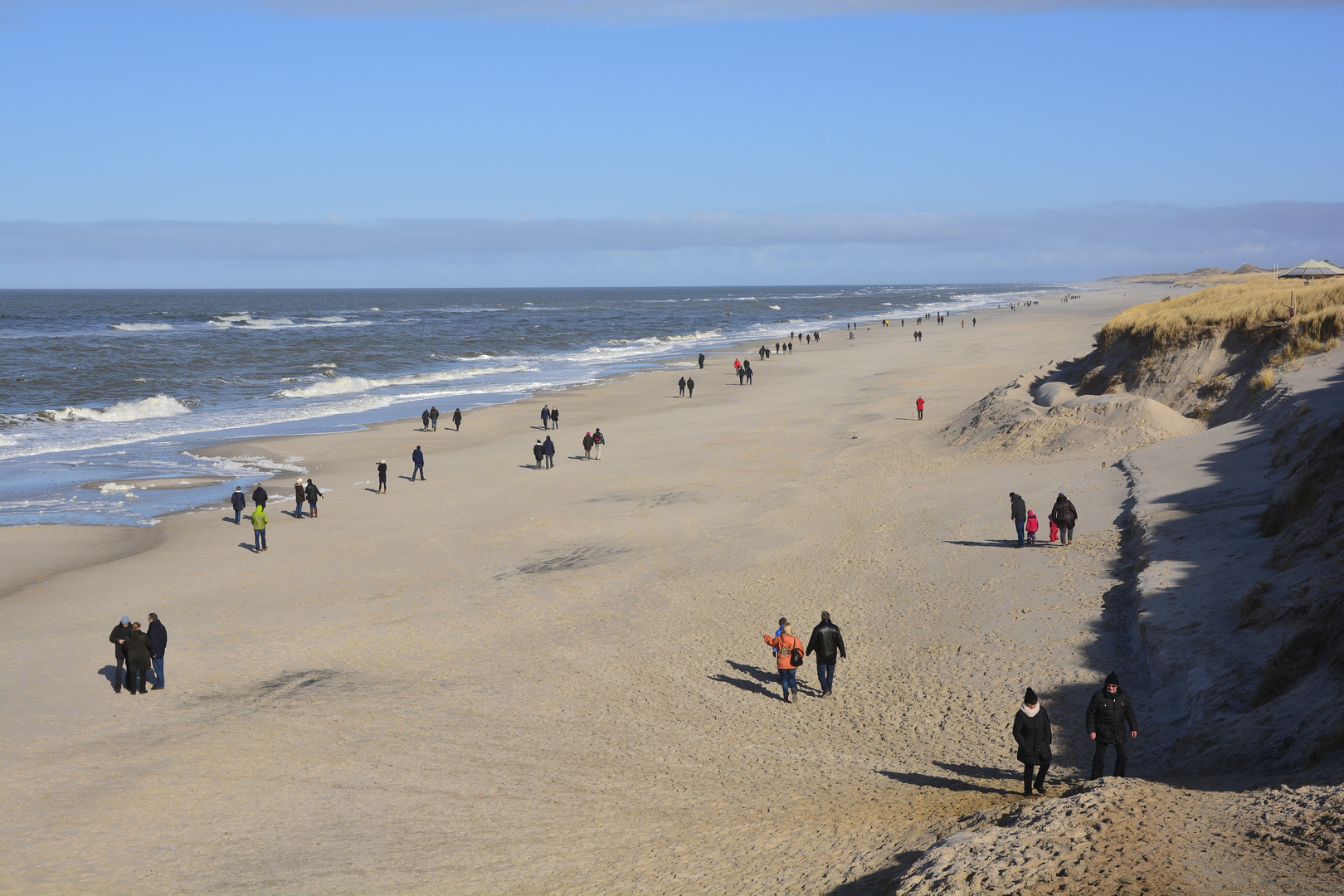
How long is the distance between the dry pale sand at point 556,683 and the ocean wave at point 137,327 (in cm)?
8558

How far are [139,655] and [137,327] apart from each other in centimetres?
10585

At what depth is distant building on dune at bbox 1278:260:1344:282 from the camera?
4266cm

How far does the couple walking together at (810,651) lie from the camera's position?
1297 centimetres

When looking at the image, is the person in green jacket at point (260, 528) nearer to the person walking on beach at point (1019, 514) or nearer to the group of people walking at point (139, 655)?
the group of people walking at point (139, 655)

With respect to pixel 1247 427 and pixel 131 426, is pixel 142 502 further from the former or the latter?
pixel 1247 427

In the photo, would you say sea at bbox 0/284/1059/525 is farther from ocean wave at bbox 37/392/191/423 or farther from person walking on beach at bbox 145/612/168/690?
person walking on beach at bbox 145/612/168/690

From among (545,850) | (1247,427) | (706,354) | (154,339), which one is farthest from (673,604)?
(154,339)

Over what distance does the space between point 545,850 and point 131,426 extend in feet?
127

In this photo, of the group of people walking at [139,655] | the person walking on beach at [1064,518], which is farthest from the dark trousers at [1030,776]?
the group of people walking at [139,655]

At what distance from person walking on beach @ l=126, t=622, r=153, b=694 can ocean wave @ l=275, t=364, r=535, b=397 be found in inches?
1536

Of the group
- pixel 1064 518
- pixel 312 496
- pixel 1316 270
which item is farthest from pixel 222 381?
pixel 1316 270

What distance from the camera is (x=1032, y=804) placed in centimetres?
790

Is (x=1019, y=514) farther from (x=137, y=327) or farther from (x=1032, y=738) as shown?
(x=137, y=327)

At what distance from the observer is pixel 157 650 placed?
14133 mm
